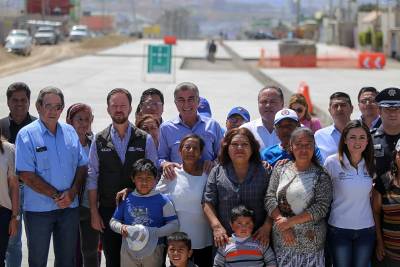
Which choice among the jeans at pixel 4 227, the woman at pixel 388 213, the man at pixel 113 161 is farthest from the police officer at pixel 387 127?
the jeans at pixel 4 227

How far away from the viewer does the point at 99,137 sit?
234 inches

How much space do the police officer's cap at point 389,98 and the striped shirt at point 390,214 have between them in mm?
627

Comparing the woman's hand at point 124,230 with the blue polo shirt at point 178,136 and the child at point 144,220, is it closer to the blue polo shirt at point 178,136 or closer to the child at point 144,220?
the child at point 144,220

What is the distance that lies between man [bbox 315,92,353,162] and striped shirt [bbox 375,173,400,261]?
0.76 metres

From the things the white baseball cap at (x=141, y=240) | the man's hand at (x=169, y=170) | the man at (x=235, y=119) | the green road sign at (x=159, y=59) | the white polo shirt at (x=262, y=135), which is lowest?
the white baseball cap at (x=141, y=240)

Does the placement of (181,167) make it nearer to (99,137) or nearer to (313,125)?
(99,137)

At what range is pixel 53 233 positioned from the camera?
5.93 metres

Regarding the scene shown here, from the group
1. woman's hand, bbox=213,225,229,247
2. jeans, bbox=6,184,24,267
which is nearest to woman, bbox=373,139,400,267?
woman's hand, bbox=213,225,229,247

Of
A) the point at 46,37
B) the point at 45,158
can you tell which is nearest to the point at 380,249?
the point at 45,158

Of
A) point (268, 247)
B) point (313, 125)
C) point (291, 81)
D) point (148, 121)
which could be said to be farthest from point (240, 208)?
point (291, 81)

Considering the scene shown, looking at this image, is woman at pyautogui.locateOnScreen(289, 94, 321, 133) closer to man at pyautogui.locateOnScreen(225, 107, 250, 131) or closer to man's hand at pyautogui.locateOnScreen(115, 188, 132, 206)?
man at pyautogui.locateOnScreen(225, 107, 250, 131)

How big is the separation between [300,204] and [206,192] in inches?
27.8

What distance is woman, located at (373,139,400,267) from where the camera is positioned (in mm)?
5438

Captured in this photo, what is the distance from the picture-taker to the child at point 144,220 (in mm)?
5590
